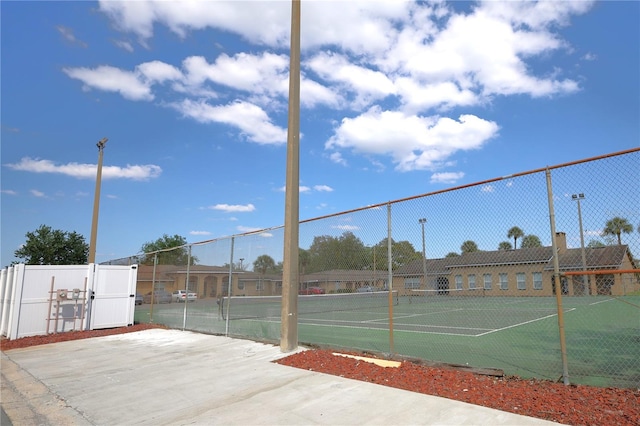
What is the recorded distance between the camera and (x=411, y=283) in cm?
750

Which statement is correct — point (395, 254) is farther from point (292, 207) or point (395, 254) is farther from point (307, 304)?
point (307, 304)

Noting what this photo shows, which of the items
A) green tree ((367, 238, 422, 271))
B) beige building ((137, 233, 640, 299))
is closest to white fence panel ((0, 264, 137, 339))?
beige building ((137, 233, 640, 299))

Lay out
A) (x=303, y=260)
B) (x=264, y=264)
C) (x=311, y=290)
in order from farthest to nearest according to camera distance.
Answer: (x=264, y=264), (x=311, y=290), (x=303, y=260)

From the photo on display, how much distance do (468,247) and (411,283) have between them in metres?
1.49

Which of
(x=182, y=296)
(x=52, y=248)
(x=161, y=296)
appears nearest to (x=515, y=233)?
(x=182, y=296)

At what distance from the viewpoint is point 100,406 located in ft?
19.4

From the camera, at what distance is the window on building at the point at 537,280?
605 cm

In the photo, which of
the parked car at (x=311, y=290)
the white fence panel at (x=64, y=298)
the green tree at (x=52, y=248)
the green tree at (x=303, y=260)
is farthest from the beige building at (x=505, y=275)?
the green tree at (x=52, y=248)

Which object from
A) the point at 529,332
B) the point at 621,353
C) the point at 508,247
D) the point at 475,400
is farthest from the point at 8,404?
the point at 529,332

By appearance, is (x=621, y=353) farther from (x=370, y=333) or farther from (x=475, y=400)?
(x=370, y=333)

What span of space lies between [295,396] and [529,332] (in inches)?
356

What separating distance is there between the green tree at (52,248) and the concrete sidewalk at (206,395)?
36.3 metres

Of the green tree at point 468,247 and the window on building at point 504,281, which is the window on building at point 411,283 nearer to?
the green tree at point 468,247

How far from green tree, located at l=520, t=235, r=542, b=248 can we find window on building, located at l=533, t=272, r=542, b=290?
18.7 inches
